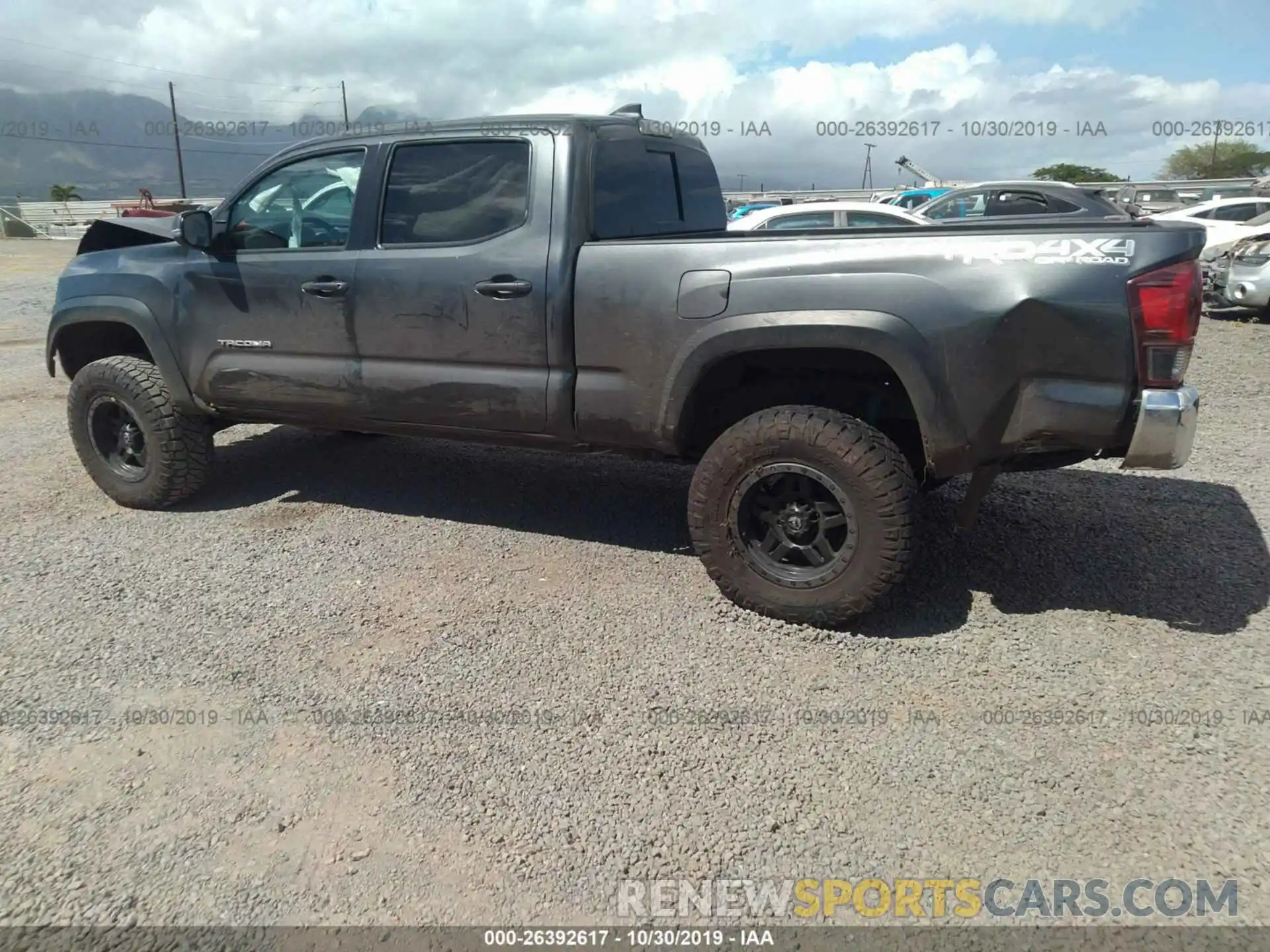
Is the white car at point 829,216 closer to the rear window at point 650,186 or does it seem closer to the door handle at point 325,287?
the rear window at point 650,186

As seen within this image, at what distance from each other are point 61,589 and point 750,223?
8.72 metres

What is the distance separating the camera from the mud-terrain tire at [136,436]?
4613mm

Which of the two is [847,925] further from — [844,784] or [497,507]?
[497,507]

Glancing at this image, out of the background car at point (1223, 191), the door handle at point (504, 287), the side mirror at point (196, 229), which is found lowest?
the door handle at point (504, 287)

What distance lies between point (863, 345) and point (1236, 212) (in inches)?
593

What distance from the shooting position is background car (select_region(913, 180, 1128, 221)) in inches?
435

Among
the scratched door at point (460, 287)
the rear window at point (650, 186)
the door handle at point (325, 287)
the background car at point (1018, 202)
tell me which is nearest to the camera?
the scratched door at point (460, 287)

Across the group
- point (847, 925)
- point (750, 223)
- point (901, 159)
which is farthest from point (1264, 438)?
point (901, 159)

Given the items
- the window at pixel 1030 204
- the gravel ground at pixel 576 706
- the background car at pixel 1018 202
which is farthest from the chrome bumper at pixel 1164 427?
the window at pixel 1030 204

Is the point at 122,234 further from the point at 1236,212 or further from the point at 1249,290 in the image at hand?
the point at 1236,212

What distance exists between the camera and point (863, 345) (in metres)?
3.08

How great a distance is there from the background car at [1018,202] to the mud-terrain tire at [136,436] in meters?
9.34

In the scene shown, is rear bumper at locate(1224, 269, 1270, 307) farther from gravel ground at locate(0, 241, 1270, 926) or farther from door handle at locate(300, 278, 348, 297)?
door handle at locate(300, 278, 348, 297)

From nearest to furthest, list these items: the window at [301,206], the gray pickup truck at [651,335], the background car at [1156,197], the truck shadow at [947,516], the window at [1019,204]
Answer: the gray pickup truck at [651,335], the truck shadow at [947,516], the window at [301,206], the window at [1019,204], the background car at [1156,197]
